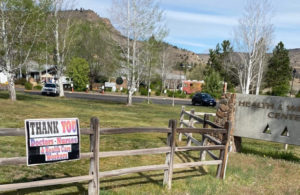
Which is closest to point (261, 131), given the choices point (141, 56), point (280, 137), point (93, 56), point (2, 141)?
point (280, 137)

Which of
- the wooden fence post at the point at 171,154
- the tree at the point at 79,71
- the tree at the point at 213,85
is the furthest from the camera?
the tree at the point at 79,71

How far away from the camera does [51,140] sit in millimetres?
4332

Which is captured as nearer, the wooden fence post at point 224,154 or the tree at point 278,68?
the wooden fence post at point 224,154

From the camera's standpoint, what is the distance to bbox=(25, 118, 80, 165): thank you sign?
4160 millimetres

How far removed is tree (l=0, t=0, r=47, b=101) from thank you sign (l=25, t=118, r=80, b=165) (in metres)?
17.5

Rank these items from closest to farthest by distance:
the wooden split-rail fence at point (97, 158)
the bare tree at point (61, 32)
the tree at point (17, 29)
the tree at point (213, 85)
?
the wooden split-rail fence at point (97, 158), the tree at point (17, 29), the bare tree at point (61, 32), the tree at point (213, 85)

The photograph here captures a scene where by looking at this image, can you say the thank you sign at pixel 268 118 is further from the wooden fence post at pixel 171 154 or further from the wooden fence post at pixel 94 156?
the wooden fence post at pixel 94 156

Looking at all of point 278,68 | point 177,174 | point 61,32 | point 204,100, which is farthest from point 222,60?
point 177,174

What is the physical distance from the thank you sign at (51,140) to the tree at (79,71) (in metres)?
45.7

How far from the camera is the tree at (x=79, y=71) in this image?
161ft

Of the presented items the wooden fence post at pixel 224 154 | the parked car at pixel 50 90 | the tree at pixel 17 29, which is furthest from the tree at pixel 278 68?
the wooden fence post at pixel 224 154

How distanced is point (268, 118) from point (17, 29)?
18322mm

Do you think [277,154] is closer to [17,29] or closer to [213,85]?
[17,29]

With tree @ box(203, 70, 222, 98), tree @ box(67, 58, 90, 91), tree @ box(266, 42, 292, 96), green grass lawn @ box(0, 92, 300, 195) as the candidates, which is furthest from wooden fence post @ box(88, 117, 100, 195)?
tree @ box(266, 42, 292, 96)
